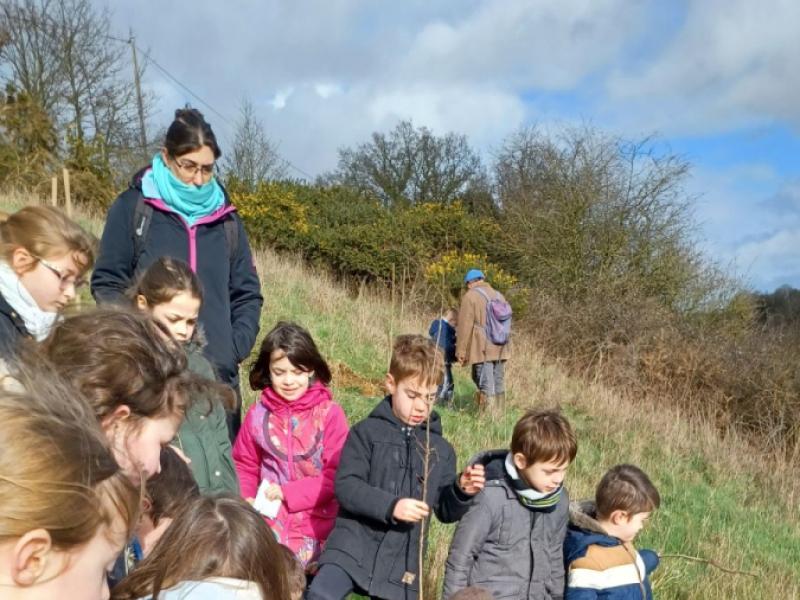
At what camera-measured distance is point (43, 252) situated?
2.52 m

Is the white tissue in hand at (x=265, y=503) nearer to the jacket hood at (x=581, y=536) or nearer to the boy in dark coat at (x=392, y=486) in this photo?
the boy in dark coat at (x=392, y=486)

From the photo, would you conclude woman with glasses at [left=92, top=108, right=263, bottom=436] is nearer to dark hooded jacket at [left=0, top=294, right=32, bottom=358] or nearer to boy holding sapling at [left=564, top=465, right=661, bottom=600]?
dark hooded jacket at [left=0, top=294, right=32, bottom=358]

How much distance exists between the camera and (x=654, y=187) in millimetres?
15867

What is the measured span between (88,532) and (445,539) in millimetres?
3262

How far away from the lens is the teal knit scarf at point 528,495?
9.71ft

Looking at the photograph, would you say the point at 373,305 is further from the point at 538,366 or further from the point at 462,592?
the point at 462,592

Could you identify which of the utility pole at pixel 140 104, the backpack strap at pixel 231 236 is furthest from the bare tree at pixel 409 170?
the backpack strap at pixel 231 236

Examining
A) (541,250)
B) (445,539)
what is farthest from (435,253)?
(445,539)

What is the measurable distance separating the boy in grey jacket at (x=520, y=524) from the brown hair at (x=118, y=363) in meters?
1.48

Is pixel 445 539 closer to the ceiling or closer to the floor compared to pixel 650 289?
closer to the floor

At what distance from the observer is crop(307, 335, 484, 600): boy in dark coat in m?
2.81

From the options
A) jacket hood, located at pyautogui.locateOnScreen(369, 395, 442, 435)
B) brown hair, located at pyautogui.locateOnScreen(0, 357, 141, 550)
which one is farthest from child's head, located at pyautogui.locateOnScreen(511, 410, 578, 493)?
brown hair, located at pyautogui.locateOnScreen(0, 357, 141, 550)

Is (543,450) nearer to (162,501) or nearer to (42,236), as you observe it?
(162,501)

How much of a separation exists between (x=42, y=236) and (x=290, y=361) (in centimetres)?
113
